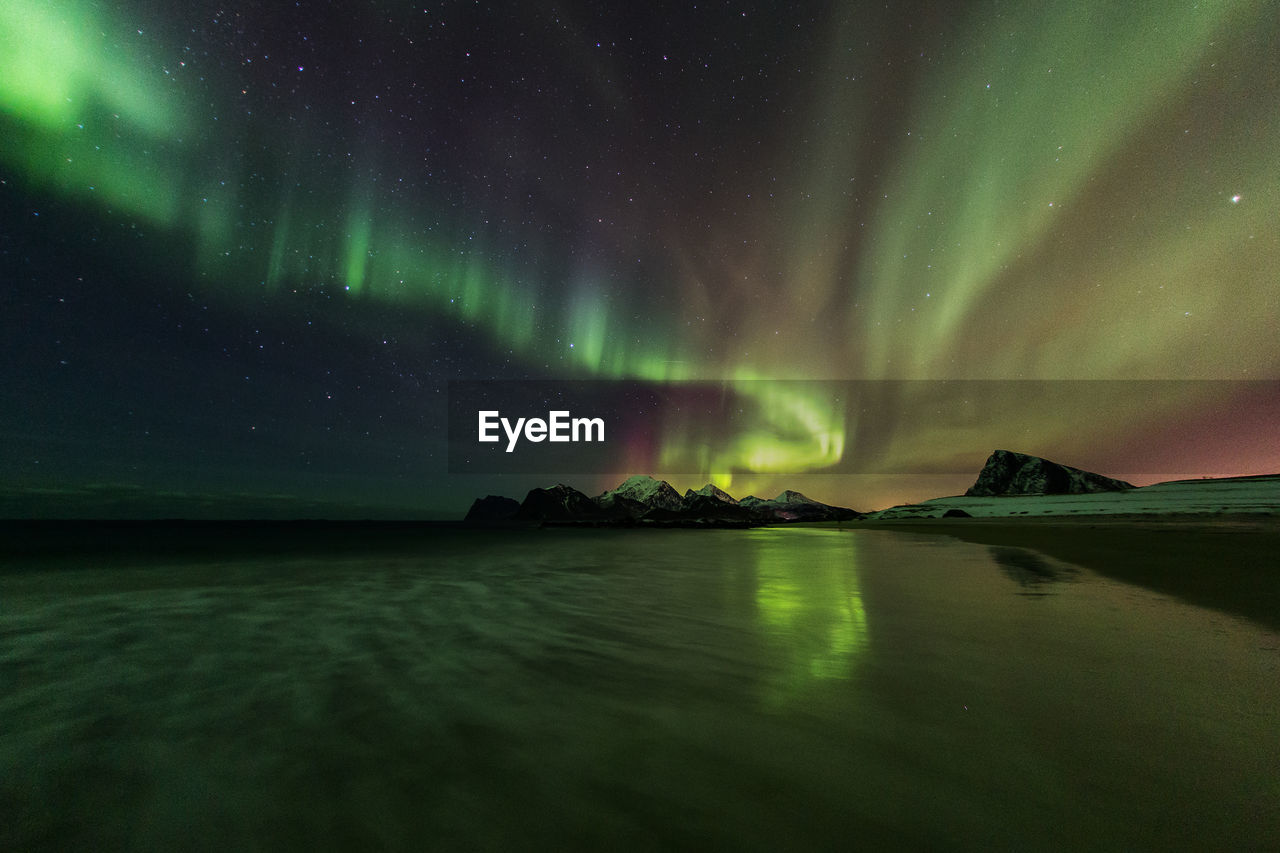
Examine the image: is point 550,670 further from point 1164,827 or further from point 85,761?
point 1164,827

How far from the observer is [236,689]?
4.68 meters

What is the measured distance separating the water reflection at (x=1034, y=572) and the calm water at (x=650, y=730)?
1.82 meters

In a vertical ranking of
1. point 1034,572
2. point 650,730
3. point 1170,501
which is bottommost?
point 1034,572

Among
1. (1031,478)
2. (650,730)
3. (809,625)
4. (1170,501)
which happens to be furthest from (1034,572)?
(1031,478)

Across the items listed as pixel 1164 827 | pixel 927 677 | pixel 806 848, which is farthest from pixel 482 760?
pixel 927 677

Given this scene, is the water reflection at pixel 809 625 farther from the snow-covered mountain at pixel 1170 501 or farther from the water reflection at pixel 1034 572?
the snow-covered mountain at pixel 1170 501

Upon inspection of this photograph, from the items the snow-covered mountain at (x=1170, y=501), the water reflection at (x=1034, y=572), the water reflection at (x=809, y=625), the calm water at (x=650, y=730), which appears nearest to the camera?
the calm water at (x=650, y=730)

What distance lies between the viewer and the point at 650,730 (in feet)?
11.8

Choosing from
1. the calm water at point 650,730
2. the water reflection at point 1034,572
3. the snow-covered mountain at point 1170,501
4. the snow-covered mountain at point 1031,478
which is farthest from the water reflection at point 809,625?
the snow-covered mountain at point 1031,478

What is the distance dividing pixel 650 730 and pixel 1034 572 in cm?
1326

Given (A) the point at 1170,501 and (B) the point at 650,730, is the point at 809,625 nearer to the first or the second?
(B) the point at 650,730

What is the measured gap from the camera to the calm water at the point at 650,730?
248 centimetres

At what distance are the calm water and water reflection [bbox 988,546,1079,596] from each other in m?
1.82

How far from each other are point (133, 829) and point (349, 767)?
39.1 inches
